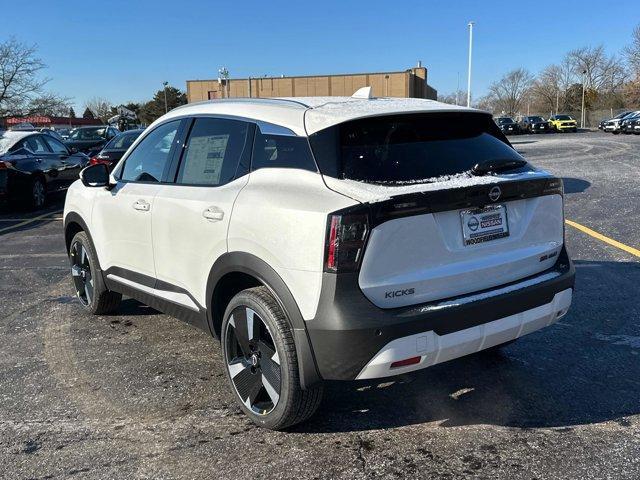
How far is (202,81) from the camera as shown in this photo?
49.8 m

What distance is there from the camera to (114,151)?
12.7 m

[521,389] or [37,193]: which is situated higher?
[37,193]

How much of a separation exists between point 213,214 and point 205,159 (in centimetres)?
51

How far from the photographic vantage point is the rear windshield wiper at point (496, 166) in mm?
3143

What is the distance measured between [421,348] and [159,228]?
2035 millimetres

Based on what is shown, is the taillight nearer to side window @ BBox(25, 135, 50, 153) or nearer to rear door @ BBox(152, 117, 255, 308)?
rear door @ BBox(152, 117, 255, 308)

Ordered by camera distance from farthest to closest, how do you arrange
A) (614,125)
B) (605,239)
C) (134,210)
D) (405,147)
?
(614,125)
(605,239)
(134,210)
(405,147)

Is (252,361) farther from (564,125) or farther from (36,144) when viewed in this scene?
(564,125)

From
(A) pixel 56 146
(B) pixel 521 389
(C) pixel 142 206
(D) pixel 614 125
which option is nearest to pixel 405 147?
(B) pixel 521 389

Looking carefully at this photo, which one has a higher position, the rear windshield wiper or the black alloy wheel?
the rear windshield wiper

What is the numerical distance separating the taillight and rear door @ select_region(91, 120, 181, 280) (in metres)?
1.81

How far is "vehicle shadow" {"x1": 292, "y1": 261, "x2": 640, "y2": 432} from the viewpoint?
330cm

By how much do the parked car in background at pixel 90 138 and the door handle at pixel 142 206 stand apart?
14652 millimetres

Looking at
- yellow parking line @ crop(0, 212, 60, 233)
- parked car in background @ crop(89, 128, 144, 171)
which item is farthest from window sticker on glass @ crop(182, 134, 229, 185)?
parked car in background @ crop(89, 128, 144, 171)
